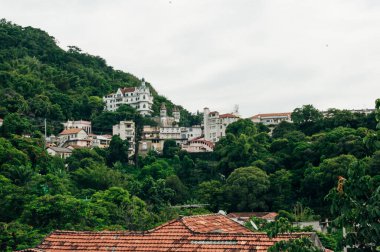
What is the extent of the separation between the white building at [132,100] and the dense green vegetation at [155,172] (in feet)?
5.86

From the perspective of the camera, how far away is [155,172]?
2019 inches

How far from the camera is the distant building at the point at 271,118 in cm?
6831

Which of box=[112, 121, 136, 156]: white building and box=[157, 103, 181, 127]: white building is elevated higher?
box=[157, 103, 181, 127]: white building

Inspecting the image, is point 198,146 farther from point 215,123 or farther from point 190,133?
point 190,133

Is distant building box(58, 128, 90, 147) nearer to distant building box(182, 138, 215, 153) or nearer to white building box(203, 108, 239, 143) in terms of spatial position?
distant building box(182, 138, 215, 153)

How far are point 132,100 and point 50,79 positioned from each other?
10.7 meters

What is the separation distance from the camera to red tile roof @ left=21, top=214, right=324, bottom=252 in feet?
40.7

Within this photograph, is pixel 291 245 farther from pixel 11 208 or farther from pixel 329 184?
pixel 329 184

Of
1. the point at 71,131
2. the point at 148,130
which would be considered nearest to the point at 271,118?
the point at 148,130

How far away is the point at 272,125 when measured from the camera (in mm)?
65250

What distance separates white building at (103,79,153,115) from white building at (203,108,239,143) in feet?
31.7

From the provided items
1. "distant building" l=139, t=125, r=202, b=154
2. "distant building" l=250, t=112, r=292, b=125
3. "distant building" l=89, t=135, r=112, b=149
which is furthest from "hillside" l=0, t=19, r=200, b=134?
"distant building" l=250, t=112, r=292, b=125

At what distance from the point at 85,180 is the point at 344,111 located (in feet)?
84.2

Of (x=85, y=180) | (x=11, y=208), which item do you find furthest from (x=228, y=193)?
(x=11, y=208)
